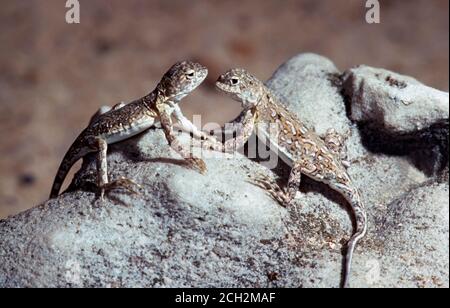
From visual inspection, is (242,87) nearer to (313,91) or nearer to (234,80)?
(234,80)

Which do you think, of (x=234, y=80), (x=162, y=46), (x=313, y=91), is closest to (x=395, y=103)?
(x=313, y=91)

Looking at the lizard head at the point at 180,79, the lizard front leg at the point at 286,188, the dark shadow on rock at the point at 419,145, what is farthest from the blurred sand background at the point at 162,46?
the lizard front leg at the point at 286,188

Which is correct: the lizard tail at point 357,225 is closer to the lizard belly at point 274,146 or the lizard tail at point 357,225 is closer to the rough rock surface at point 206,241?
the rough rock surface at point 206,241

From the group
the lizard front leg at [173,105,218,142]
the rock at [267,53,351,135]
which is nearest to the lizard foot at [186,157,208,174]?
the lizard front leg at [173,105,218,142]

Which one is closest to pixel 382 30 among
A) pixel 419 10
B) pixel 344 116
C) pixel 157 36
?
pixel 419 10

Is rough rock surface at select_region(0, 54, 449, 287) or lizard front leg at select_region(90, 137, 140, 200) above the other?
lizard front leg at select_region(90, 137, 140, 200)

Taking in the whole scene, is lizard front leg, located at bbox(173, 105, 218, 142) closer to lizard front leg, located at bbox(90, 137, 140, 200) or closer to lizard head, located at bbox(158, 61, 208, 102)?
lizard head, located at bbox(158, 61, 208, 102)
